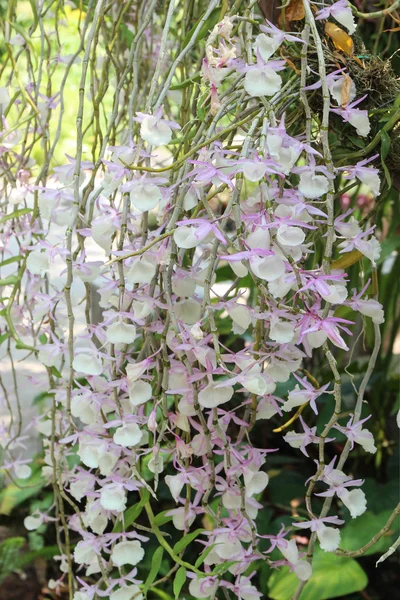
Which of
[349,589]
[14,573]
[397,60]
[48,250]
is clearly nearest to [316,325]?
[48,250]

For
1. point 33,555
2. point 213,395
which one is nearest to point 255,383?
point 213,395

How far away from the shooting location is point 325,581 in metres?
1.02

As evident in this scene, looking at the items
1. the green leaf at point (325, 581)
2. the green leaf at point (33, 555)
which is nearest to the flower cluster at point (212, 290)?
the green leaf at point (325, 581)

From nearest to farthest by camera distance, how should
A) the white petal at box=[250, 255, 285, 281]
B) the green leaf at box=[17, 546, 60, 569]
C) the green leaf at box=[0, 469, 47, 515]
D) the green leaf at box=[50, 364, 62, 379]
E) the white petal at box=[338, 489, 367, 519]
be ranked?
the white petal at box=[250, 255, 285, 281]
the white petal at box=[338, 489, 367, 519]
the green leaf at box=[50, 364, 62, 379]
the green leaf at box=[17, 546, 60, 569]
the green leaf at box=[0, 469, 47, 515]

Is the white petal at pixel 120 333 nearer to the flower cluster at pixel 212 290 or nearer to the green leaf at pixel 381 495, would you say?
the flower cluster at pixel 212 290

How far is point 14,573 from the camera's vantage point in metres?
1.27

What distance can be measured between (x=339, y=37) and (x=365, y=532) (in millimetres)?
729

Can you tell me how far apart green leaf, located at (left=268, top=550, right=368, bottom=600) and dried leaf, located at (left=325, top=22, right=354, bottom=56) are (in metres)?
0.72

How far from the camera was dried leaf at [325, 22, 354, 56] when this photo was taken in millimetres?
621

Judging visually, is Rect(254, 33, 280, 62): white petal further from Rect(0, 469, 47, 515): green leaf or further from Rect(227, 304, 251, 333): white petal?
Rect(0, 469, 47, 515): green leaf

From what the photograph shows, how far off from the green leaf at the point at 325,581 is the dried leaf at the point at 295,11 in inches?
29.6

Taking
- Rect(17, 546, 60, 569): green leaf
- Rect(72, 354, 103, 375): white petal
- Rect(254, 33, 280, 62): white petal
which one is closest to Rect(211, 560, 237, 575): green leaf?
Rect(72, 354, 103, 375): white petal

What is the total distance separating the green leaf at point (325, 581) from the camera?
1.00 metres

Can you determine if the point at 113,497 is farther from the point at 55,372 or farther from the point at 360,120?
the point at 360,120
